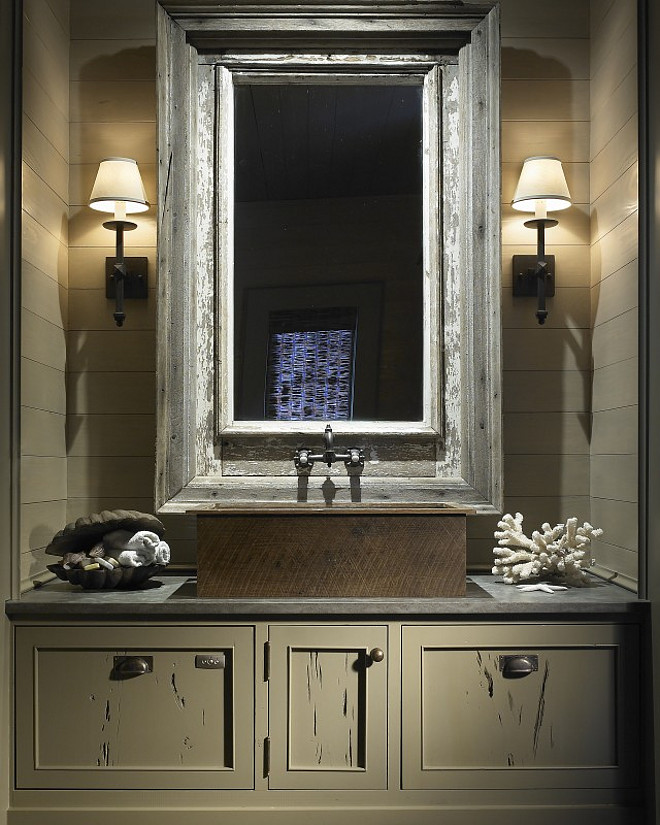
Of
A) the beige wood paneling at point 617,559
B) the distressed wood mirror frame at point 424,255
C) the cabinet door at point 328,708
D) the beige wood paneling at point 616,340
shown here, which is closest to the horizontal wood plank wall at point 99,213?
the distressed wood mirror frame at point 424,255

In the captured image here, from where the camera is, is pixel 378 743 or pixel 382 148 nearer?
pixel 378 743

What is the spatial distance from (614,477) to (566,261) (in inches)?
23.9

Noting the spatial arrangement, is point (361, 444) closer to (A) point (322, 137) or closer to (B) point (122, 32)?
(A) point (322, 137)

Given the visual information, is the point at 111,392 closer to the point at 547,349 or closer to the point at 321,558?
the point at 321,558

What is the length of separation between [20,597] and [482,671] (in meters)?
1.03

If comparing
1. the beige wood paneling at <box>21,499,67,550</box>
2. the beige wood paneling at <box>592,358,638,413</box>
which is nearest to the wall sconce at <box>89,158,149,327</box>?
the beige wood paneling at <box>21,499,67,550</box>

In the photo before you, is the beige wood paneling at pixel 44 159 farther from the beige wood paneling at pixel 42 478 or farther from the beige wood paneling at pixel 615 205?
the beige wood paneling at pixel 615 205

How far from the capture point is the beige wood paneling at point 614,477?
6.46 ft

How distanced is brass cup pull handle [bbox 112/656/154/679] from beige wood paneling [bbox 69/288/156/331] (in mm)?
893

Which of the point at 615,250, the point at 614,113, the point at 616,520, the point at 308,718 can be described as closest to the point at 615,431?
the point at 616,520

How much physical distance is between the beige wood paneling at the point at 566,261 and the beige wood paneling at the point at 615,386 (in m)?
0.26

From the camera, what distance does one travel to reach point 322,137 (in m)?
2.21

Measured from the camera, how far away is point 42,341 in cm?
208

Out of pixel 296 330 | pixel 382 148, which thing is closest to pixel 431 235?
pixel 382 148
